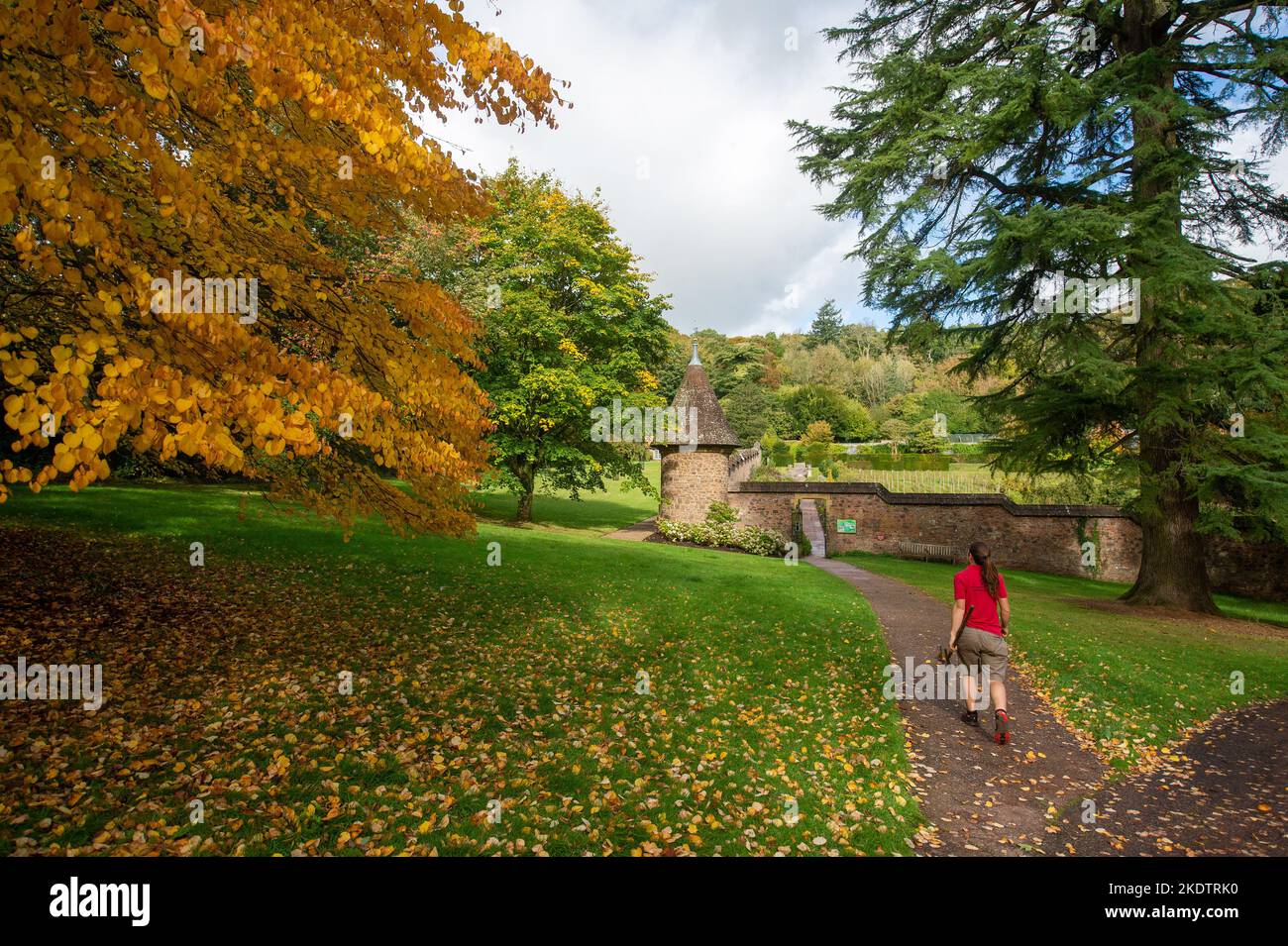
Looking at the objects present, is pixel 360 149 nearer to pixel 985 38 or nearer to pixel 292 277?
pixel 292 277

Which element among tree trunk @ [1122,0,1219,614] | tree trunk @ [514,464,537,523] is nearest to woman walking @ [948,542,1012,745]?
tree trunk @ [1122,0,1219,614]

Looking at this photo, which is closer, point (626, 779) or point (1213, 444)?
point (626, 779)

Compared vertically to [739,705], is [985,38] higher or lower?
higher

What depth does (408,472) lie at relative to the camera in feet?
20.0

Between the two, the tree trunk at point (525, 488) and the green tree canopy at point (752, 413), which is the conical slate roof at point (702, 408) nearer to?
the tree trunk at point (525, 488)

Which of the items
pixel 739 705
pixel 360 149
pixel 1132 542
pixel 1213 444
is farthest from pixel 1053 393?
pixel 360 149

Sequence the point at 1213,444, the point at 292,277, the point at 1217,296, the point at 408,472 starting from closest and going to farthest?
the point at 292,277 < the point at 408,472 < the point at 1217,296 < the point at 1213,444

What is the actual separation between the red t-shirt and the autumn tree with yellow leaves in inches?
219

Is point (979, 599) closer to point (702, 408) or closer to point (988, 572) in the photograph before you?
point (988, 572)

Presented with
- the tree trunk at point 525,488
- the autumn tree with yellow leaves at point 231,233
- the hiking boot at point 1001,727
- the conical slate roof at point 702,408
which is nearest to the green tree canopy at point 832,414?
the conical slate roof at point 702,408

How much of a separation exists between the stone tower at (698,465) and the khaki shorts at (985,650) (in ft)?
58.4

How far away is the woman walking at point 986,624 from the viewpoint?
644cm

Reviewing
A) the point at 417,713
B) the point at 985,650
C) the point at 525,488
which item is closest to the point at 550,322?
the point at 525,488

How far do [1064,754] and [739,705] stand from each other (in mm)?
3381
